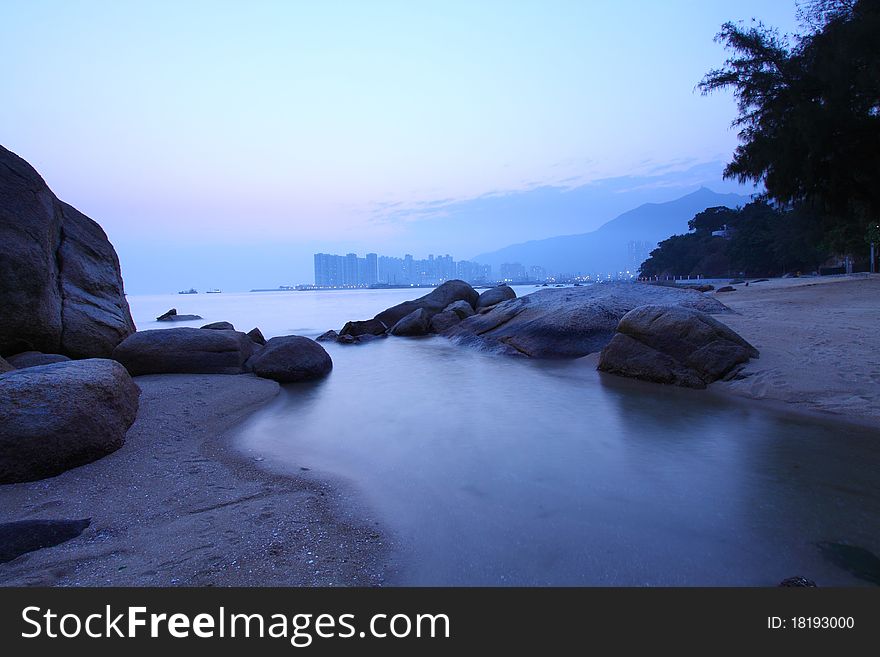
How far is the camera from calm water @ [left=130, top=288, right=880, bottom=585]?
3031 millimetres

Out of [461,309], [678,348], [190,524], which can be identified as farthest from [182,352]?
[461,309]

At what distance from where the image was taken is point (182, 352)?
9836 millimetres

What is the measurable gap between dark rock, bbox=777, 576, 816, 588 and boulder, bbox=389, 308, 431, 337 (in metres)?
17.6

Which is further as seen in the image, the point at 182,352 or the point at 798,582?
the point at 182,352

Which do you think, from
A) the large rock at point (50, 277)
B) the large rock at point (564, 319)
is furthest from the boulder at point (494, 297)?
the large rock at point (50, 277)

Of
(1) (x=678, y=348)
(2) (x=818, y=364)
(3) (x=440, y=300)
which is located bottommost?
(2) (x=818, y=364)

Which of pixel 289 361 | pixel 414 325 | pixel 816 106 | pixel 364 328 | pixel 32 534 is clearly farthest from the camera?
pixel 364 328

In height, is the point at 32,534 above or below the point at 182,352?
below

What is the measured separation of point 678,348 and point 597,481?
5.22 m

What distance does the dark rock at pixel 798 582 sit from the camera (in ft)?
8.94

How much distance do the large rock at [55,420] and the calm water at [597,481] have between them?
1566 mm

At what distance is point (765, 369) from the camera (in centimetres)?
776

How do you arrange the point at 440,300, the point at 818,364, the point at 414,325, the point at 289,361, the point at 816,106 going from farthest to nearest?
the point at 440,300 < the point at 414,325 < the point at 816,106 < the point at 289,361 < the point at 818,364

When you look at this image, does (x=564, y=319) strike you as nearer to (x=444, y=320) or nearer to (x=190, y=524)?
(x=444, y=320)
